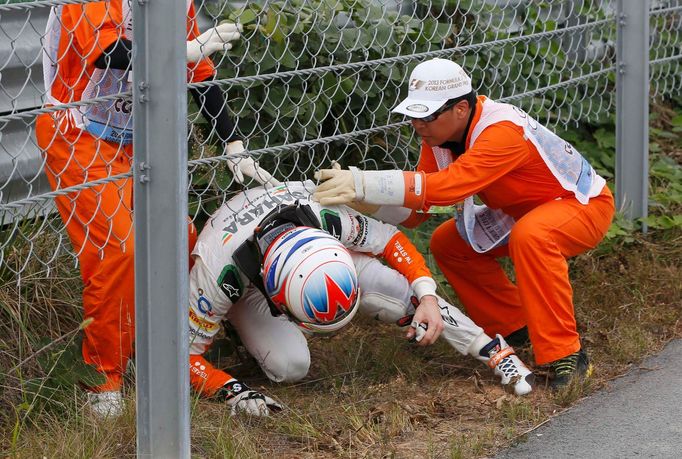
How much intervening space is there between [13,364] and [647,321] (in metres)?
2.86

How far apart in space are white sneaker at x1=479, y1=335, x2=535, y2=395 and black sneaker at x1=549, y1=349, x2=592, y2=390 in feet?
0.33

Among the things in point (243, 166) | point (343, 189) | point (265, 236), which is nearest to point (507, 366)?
point (343, 189)

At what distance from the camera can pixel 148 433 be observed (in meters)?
3.65

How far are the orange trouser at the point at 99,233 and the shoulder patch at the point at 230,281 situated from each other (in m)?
0.33

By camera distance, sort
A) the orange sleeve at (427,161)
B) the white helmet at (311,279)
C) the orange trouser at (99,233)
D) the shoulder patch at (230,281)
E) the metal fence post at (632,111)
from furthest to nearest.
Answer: the metal fence post at (632,111), the orange sleeve at (427,161), the shoulder patch at (230,281), the orange trouser at (99,233), the white helmet at (311,279)

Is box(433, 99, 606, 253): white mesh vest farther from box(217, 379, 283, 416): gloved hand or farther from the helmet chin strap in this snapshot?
box(217, 379, 283, 416): gloved hand

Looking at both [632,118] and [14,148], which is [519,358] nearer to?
[632,118]

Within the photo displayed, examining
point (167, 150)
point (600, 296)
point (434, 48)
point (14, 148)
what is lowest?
point (600, 296)

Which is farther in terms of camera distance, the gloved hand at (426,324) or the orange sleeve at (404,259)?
the orange sleeve at (404,259)

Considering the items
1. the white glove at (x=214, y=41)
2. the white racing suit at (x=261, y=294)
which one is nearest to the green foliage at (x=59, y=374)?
the white racing suit at (x=261, y=294)

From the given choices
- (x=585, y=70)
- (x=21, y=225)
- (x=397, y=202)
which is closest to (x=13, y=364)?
(x=21, y=225)

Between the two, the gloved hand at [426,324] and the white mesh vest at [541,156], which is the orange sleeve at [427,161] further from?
the gloved hand at [426,324]

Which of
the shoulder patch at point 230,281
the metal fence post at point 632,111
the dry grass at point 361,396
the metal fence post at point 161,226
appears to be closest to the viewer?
the metal fence post at point 161,226

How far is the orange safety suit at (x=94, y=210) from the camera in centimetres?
421
